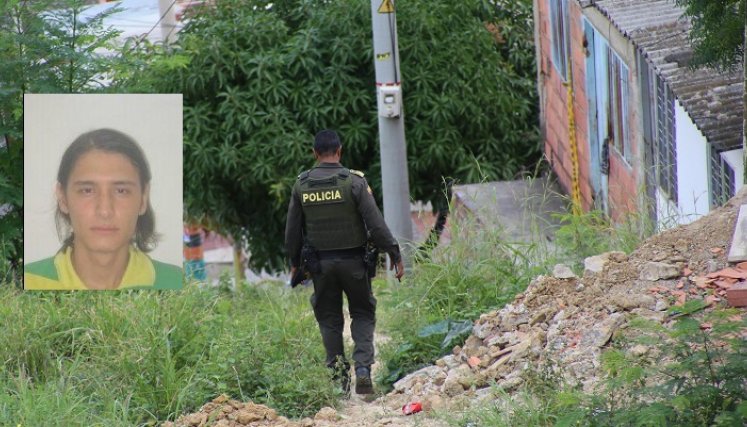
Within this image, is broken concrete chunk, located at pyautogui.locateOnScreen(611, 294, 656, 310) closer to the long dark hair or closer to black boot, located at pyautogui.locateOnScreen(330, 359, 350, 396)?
black boot, located at pyautogui.locateOnScreen(330, 359, 350, 396)

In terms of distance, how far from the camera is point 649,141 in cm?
1032

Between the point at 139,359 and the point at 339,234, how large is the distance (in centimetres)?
127

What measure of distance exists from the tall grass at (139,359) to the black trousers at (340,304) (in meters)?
0.17

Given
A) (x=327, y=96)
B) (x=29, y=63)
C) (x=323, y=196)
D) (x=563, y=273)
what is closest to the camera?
(x=323, y=196)

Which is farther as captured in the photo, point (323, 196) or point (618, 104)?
point (618, 104)

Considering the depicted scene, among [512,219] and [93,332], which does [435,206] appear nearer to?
[512,219]

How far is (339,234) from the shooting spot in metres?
7.09

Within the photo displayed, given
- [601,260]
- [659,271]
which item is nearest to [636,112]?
[601,260]

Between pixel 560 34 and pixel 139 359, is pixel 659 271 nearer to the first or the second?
pixel 139 359

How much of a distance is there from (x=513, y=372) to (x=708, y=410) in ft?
4.95

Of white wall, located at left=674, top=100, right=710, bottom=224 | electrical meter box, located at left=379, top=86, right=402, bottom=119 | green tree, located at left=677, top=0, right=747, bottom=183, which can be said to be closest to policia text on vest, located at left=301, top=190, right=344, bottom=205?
green tree, located at left=677, top=0, right=747, bottom=183

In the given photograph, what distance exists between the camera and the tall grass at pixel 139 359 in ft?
21.5

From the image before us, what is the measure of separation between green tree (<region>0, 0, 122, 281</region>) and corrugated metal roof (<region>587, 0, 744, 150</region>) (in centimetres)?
390

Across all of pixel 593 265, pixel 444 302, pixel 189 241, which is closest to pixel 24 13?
pixel 444 302
